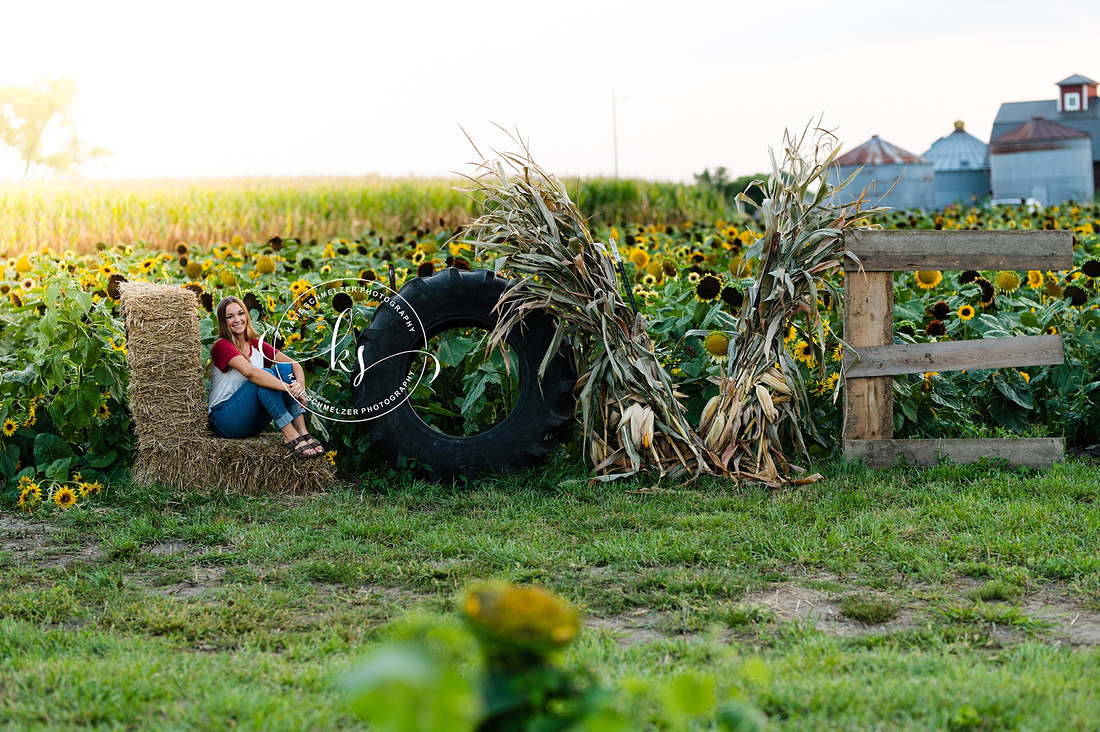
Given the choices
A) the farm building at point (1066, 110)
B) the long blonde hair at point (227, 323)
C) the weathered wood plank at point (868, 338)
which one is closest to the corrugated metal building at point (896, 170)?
the farm building at point (1066, 110)

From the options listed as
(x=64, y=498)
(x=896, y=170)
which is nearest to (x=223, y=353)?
(x=64, y=498)

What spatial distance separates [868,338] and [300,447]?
127 inches

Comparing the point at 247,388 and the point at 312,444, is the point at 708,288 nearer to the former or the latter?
the point at 312,444

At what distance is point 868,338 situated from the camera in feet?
19.3

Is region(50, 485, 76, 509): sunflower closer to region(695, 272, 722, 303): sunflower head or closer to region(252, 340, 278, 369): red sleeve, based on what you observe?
region(252, 340, 278, 369): red sleeve

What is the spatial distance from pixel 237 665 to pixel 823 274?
13.1 feet

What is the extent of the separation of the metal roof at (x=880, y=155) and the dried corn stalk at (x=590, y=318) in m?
34.3

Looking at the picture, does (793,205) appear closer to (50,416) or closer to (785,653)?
(785,653)

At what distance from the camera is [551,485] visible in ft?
18.4

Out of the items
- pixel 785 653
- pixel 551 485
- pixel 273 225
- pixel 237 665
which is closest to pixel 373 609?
pixel 237 665

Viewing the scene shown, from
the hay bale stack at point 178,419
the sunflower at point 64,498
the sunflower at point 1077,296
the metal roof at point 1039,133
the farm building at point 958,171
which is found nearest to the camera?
the sunflower at point 64,498

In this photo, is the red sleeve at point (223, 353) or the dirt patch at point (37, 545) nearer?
the dirt patch at point (37, 545)

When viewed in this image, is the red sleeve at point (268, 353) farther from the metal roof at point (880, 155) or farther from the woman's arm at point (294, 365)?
the metal roof at point (880, 155)

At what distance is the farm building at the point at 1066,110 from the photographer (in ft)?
143
